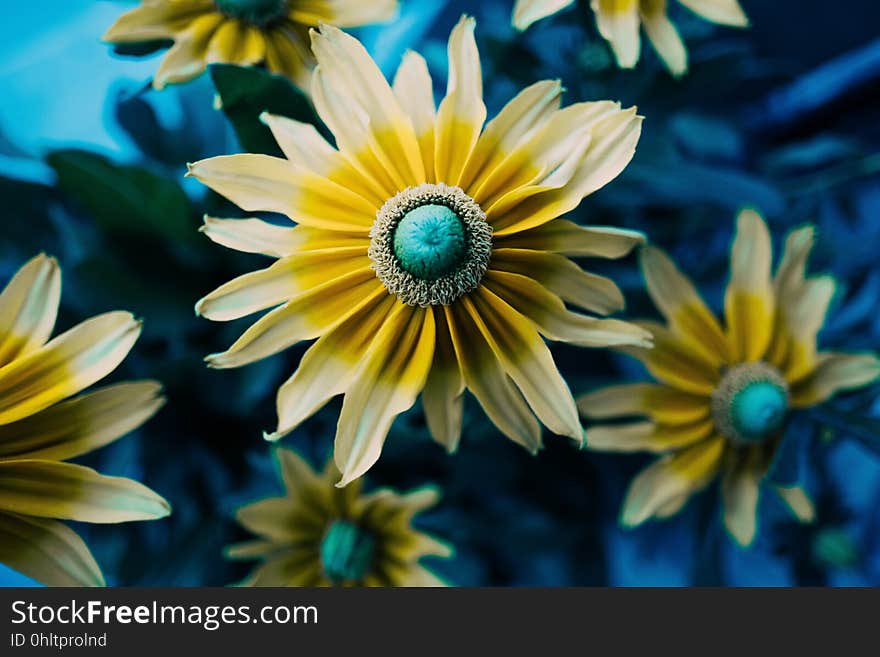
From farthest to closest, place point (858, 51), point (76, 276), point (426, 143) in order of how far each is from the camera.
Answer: point (858, 51)
point (76, 276)
point (426, 143)

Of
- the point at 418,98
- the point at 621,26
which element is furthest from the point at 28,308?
the point at 621,26

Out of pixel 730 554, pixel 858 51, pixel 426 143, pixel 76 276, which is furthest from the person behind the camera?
pixel 858 51

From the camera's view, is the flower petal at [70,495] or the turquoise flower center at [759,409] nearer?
the flower petal at [70,495]

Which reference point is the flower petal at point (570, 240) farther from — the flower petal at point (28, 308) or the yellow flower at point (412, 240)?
the flower petal at point (28, 308)

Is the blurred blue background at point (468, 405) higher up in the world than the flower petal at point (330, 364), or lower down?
higher up

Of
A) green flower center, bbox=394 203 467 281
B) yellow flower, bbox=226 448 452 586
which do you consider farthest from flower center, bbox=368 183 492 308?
yellow flower, bbox=226 448 452 586

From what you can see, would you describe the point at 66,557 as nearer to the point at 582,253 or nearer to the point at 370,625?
the point at 370,625

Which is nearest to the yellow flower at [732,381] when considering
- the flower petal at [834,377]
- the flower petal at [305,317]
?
the flower petal at [834,377]

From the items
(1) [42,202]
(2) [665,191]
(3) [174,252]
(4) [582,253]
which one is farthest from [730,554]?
(1) [42,202]
